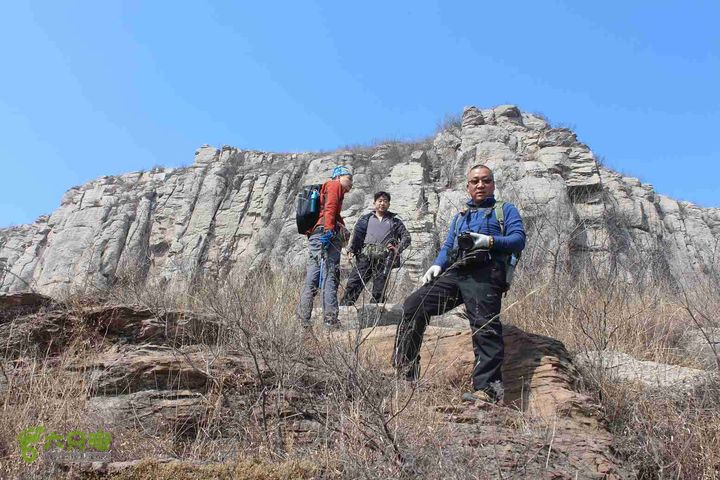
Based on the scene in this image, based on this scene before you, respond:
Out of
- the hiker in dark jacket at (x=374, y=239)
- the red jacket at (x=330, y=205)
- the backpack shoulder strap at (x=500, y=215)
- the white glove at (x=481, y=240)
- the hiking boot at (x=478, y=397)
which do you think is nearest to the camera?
the hiking boot at (x=478, y=397)

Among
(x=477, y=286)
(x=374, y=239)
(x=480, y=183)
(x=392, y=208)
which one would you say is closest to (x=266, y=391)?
(x=477, y=286)

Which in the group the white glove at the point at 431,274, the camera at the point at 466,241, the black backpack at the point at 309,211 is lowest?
the white glove at the point at 431,274

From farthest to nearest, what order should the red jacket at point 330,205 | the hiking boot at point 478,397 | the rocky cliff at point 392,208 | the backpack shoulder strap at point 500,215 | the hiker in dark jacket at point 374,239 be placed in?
the rocky cliff at point 392,208 → the hiker in dark jacket at point 374,239 → the red jacket at point 330,205 → the backpack shoulder strap at point 500,215 → the hiking boot at point 478,397

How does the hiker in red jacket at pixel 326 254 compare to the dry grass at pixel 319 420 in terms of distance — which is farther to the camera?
the hiker in red jacket at pixel 326 254

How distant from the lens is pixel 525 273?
6.92m

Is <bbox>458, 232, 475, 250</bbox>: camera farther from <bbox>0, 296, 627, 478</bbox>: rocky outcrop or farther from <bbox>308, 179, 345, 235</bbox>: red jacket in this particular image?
<bbox>308, 179, 345, 235</bbox>: red jacket

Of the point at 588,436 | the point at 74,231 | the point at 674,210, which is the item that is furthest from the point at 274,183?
the point at 588,436

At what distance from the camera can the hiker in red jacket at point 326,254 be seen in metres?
4.85

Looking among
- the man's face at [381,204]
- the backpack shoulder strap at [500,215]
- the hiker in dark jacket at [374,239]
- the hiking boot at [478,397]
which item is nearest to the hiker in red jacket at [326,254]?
the hiker in dark jacket at [374,239]

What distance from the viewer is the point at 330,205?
519 centimetres

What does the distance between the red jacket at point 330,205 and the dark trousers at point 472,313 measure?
1.65 m

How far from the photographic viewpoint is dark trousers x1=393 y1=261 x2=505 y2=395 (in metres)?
3.28

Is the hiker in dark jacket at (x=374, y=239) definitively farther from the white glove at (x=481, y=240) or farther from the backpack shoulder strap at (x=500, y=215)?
the white glove at (x=481, y=240)

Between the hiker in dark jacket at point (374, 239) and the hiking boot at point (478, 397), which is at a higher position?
the hiker in dark jacket at point (374, 239)
